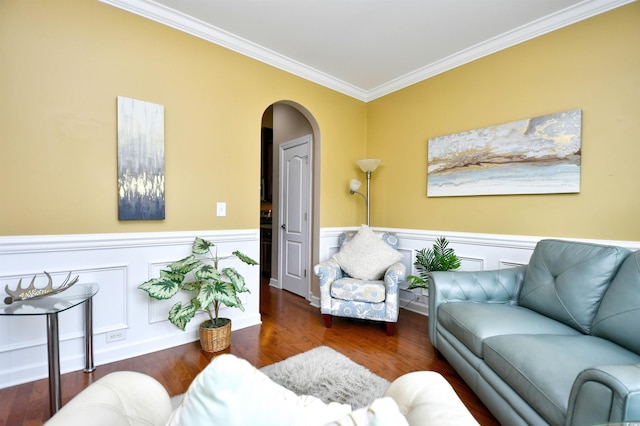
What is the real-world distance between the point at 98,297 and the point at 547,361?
281 cm

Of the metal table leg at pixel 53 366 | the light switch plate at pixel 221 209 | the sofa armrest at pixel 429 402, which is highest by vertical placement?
the light switch plate at pixel 221 209

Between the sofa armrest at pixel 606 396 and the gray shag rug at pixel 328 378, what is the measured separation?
1.07 meters

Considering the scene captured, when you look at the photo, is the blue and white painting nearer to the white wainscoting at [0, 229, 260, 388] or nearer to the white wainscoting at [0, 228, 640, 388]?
the white wainscoting at [0, 228, 640, 388]

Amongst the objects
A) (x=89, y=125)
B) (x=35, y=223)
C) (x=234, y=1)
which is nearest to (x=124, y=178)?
(x=89, y=125)

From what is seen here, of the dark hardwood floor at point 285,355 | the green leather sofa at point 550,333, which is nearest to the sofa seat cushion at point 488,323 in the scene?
the green leather sofa at point 550,333

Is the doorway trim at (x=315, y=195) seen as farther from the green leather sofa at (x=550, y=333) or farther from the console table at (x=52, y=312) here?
the console table at (x=52, y=312)

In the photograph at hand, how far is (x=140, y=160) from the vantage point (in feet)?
7.61

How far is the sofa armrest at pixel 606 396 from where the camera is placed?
88 centimetres

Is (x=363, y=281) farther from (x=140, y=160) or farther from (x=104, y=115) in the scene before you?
(x=104, y=115)

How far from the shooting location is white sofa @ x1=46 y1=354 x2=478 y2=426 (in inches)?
17.7

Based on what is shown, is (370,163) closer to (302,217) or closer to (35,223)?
(302,217)

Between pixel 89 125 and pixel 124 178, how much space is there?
1.41ft

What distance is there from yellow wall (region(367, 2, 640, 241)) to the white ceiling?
13 centimetres

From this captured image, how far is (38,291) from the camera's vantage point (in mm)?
1784
